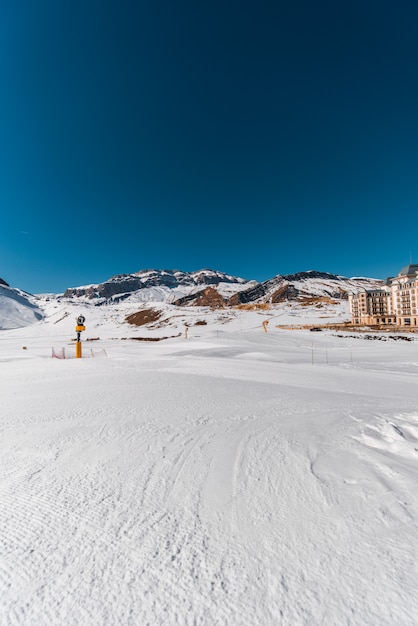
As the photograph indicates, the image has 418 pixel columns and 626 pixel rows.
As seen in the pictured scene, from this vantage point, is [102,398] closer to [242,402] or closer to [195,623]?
[242,402]

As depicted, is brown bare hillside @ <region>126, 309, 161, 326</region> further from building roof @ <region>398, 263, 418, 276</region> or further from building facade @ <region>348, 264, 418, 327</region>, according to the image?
building roof @ <region>398, 263, 418, 276</region>

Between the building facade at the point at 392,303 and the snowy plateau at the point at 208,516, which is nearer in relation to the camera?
the snowy plateau at the point at 208,516

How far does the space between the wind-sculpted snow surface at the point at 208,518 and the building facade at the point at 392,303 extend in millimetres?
62276

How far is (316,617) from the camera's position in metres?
1.83

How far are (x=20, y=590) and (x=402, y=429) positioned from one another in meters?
5.81

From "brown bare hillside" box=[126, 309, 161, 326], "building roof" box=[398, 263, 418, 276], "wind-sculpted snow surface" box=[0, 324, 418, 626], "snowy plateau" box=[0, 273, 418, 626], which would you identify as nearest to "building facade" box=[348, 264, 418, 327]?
"building roof" box=[398, 263, 418, 276]

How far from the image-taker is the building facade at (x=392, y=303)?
6725 cm

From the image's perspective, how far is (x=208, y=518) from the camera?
2740mm

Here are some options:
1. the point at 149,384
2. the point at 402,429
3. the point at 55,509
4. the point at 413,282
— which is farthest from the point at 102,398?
the point at 413,282

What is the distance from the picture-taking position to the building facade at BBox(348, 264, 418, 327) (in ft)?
221

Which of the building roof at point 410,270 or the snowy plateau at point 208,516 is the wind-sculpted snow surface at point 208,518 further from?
the building roof at point 410,270

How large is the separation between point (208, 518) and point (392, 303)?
88614 millimetres

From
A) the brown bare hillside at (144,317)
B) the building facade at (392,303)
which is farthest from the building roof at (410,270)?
the brown bare hillside at (144,317)

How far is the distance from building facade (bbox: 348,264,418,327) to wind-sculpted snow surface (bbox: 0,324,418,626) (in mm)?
62276
